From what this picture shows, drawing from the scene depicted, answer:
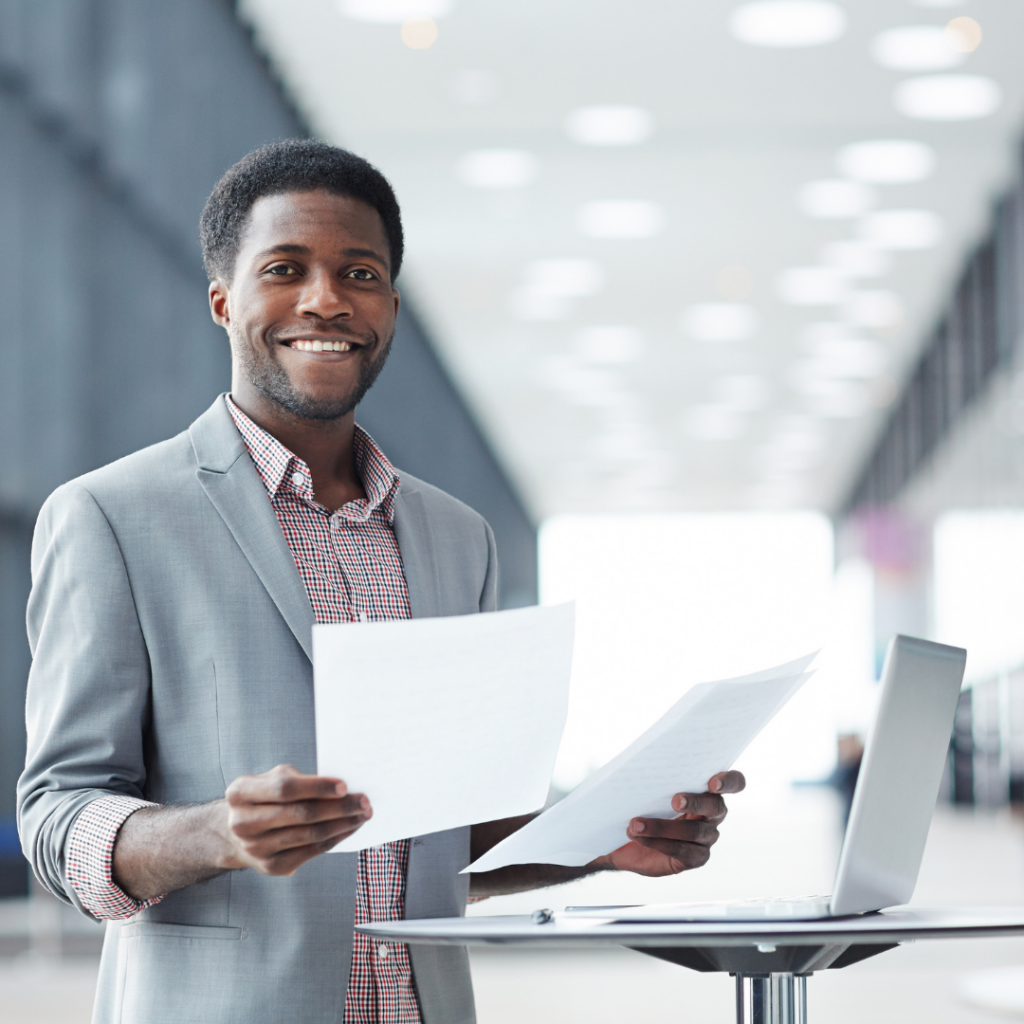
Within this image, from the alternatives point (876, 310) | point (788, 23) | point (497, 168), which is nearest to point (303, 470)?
point (788, 23)

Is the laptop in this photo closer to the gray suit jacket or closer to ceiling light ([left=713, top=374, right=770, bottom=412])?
the gray suit jacket

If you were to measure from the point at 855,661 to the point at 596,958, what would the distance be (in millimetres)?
6104

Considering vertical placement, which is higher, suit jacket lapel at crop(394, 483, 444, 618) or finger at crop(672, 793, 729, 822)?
suit jacket lapel at crop(394, 483, 444, 618)

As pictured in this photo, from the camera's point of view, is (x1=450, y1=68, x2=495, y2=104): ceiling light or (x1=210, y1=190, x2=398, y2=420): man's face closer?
(x1=210, y1=190, x2=398, y2=420): man's face

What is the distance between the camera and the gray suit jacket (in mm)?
1532

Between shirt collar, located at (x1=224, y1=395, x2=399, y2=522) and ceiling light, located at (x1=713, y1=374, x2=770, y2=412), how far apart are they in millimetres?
13477

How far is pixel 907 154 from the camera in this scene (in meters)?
8.96

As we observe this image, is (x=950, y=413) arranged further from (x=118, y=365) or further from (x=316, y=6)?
(x=118, y=365)

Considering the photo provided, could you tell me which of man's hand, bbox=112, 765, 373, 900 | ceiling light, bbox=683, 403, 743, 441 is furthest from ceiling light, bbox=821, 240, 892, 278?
man's hand, bbox=112, 765, 373, 900

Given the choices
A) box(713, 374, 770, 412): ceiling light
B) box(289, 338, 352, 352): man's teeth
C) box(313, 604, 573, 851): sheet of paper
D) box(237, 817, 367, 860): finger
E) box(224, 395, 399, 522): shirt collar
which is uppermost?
box(713, 374, 770, 412): ceiling light

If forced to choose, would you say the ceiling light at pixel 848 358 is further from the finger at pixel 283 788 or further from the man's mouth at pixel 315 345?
the finger at pixel 283 788

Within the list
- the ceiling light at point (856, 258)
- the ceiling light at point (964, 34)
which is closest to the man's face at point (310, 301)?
the ceiling light at point (964, 34)

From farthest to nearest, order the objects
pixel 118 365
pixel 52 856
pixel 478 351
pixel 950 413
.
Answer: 1. pixel 478 351
2. pixel 950 413
3. pixel 118 365
4. pixel 52 856

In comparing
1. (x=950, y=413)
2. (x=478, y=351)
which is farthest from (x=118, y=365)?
(x=950, y=413)
